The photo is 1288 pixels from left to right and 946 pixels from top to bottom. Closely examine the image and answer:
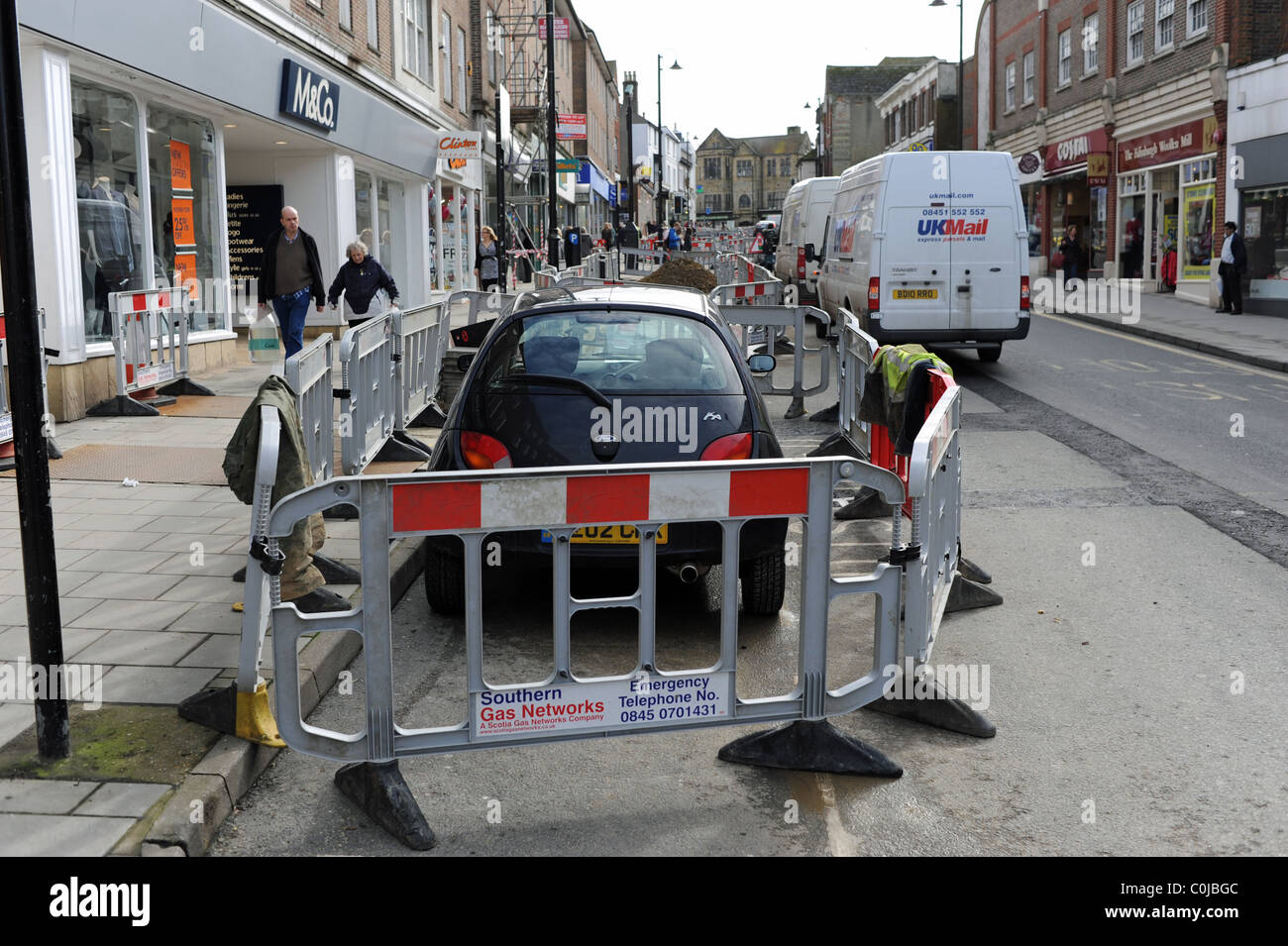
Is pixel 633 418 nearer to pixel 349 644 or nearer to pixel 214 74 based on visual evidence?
pixel 349 644

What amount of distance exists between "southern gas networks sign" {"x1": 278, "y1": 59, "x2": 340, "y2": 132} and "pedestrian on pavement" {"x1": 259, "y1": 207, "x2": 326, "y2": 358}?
4078 mm

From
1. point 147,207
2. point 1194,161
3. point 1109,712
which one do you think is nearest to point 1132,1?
point 1194,161

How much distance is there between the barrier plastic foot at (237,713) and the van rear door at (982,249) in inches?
482

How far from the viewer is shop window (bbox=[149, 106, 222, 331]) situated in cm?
1454

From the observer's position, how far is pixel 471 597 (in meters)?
3.89

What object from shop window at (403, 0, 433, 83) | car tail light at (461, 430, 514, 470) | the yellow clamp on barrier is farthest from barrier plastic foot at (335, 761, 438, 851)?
shop window at (403, 0, 433, 83)

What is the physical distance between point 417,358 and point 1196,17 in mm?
23215

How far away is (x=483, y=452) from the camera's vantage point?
5.83 m

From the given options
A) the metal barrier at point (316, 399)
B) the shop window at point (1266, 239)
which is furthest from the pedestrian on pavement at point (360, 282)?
the shop window at point (1266, 239)

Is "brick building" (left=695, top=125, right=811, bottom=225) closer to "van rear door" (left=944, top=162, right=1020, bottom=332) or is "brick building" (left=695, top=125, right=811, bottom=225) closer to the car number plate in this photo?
"van rear door" (left=944, top=162, right=1020, bottom=332)

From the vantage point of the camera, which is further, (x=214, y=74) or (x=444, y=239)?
(x=444, y=239)

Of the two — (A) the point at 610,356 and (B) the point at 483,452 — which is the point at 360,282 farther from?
(B) the point at 483,452

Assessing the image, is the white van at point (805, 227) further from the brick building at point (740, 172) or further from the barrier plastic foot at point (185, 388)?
the brick building at point (740, 172)
